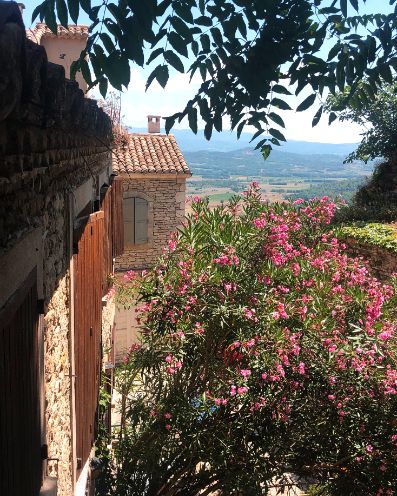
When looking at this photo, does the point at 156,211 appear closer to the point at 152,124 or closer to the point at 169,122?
the point at 152,124

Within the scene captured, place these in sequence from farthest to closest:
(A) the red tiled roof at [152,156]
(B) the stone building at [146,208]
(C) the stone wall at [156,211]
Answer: (C) the stone wall at [156,211]
(B) the stone building at [146,208]
(A) the red tiled roof at [152,156]

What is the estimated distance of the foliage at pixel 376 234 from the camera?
1027cm

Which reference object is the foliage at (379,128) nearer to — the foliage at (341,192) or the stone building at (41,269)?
the foliage at (341,192)

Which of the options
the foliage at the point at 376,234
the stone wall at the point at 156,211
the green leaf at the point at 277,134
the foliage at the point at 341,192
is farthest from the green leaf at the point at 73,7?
the stone wall at the point at 156,211

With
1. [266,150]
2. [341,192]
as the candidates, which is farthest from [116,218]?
[266,150]

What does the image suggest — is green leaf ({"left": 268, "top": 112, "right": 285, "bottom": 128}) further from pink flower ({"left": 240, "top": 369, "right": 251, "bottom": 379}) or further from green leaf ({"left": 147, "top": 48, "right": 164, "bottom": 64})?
pink flower ({"left": 240, "top": 369, "right": 251, "bottom": 379})

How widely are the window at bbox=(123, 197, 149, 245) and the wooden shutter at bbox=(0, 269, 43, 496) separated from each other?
39.6ft

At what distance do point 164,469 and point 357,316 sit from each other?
9.09 feet

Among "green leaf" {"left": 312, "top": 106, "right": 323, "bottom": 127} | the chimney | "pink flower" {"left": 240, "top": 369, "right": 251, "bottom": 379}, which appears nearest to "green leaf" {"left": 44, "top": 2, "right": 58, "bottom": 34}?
"green leaf" {"left": 312, "top": 106, "right": 323, "bottom": 127}

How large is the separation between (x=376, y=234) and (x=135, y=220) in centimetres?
688

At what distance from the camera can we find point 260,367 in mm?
4805

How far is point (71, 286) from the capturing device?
141 inches

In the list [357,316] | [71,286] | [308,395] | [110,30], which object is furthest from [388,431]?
[110,30]

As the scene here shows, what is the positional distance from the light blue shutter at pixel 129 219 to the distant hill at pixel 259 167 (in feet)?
132
